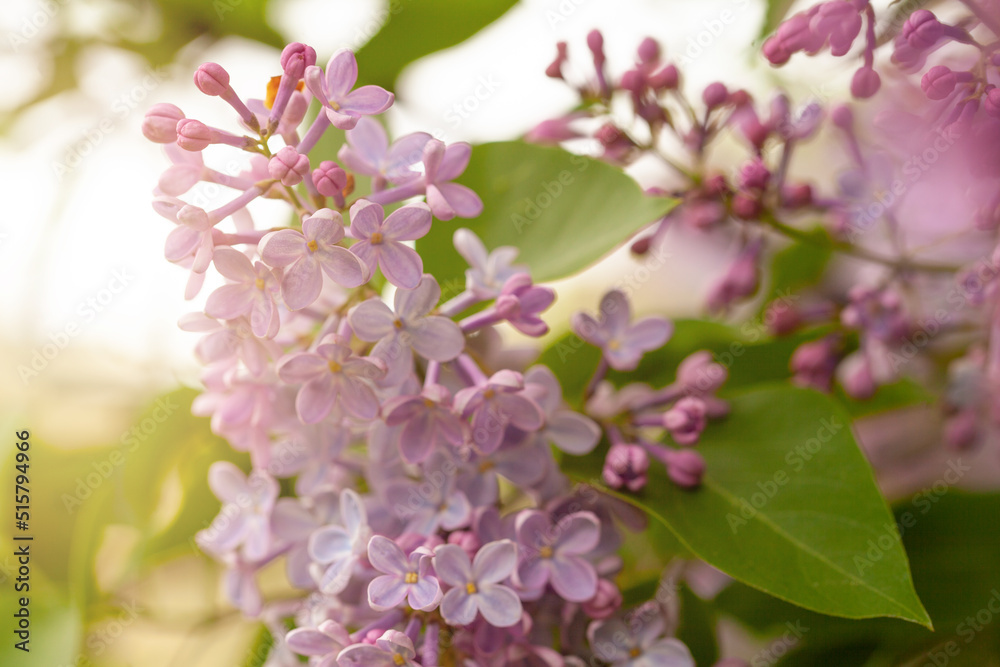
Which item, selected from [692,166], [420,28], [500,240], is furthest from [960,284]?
[420,28]

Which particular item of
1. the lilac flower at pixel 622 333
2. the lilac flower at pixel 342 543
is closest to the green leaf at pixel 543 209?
the lilac flower at pixel 622 333

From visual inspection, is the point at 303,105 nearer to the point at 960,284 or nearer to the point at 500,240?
the point at 500,240

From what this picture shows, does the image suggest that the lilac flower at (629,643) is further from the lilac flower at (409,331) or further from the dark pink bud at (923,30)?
the dark pink bud at (923,30)

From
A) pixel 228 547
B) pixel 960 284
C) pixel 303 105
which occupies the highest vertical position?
pixel 303 105

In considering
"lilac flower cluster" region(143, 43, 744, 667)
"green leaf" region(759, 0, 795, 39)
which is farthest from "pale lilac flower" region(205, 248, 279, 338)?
"green leaf" region(759, 0, 795, 39)

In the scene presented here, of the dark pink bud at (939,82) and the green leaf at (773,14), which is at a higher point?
the dark pink bud at (939,82)

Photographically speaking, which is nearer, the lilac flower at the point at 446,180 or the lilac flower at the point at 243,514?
the lilac flower at the point at 446,180

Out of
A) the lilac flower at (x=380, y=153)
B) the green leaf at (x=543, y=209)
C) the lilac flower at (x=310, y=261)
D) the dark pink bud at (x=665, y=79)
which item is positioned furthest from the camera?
the dark pink bud at (x=665, y=79)
